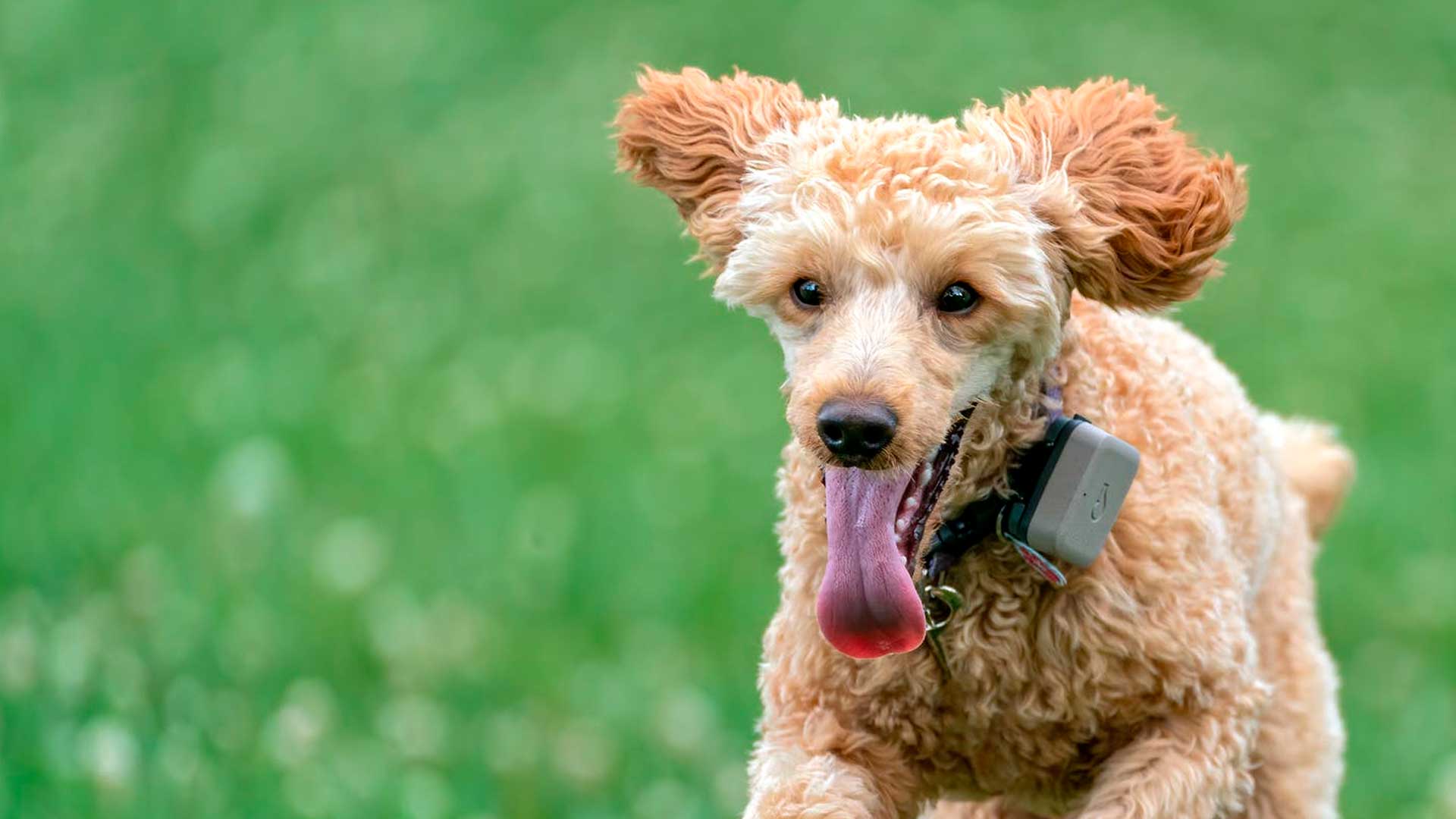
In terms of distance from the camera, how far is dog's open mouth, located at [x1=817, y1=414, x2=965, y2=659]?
468cm

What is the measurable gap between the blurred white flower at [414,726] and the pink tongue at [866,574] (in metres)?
2.68

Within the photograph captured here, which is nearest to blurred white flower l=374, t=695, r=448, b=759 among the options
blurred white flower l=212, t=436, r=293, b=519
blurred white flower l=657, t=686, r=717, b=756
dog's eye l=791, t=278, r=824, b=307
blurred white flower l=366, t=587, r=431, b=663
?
blurred white flower l=366, t=587, r=431, b=663

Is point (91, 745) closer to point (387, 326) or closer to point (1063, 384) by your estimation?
point (1063, 384)

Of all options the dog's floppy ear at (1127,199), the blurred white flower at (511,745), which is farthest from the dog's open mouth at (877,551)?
the blurred white flower at (511,745)

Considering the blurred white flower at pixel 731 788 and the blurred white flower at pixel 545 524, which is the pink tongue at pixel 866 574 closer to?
the blurred white flower at pixel 731 788

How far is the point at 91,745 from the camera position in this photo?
6574 millimetres

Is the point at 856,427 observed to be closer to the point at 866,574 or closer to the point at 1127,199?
the point at 866,574

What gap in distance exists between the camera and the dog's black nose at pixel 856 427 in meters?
4.57

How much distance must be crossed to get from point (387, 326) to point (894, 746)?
6.50 m

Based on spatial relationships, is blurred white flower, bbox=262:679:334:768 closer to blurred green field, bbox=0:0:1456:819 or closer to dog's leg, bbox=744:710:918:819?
blurred green field, bbox=0:0:1456:819

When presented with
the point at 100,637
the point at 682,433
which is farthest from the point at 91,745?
the point at 682,433

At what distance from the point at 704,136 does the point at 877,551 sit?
1052 millimetres

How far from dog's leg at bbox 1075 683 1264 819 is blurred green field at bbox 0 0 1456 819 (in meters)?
2.26

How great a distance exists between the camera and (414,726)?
7312 mm
